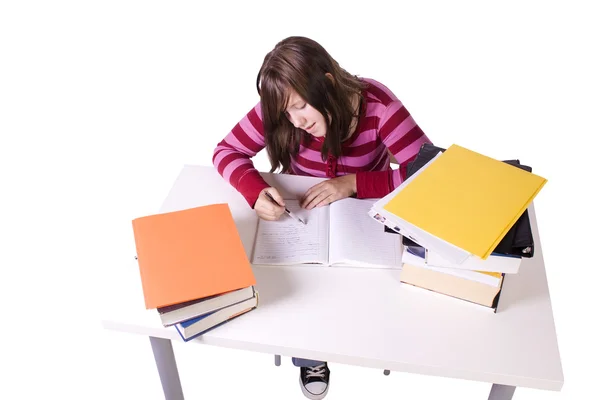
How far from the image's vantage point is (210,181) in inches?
69.5

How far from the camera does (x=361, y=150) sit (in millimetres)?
1778

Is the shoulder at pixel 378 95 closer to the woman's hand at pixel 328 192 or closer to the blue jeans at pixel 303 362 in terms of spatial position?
the woman's hand at pixel 328 192

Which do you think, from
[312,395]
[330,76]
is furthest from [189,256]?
[312,395]

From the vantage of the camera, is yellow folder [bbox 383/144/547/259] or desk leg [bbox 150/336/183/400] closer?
yellow folder [bbox 383/144/547/259]

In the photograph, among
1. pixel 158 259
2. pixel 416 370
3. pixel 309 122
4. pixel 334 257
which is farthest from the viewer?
pixel 309 122

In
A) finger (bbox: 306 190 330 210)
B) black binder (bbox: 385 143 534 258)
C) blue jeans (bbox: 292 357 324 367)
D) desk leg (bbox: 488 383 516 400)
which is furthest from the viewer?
blue jeans (bbox: 292 357 324 367)

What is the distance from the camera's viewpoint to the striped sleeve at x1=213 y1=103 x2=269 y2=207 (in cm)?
167

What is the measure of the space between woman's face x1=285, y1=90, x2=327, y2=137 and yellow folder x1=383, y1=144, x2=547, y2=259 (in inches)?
15.7

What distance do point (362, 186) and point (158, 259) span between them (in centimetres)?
71

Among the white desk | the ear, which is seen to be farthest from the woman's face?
→ the white desk

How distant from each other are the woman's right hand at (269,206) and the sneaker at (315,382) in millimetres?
812

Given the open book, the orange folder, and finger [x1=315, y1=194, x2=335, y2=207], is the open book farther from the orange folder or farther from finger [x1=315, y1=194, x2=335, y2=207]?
the orange folder

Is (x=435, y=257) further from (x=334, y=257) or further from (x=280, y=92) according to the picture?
(x=280, y=92)

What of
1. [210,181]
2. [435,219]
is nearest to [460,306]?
[435,219]
